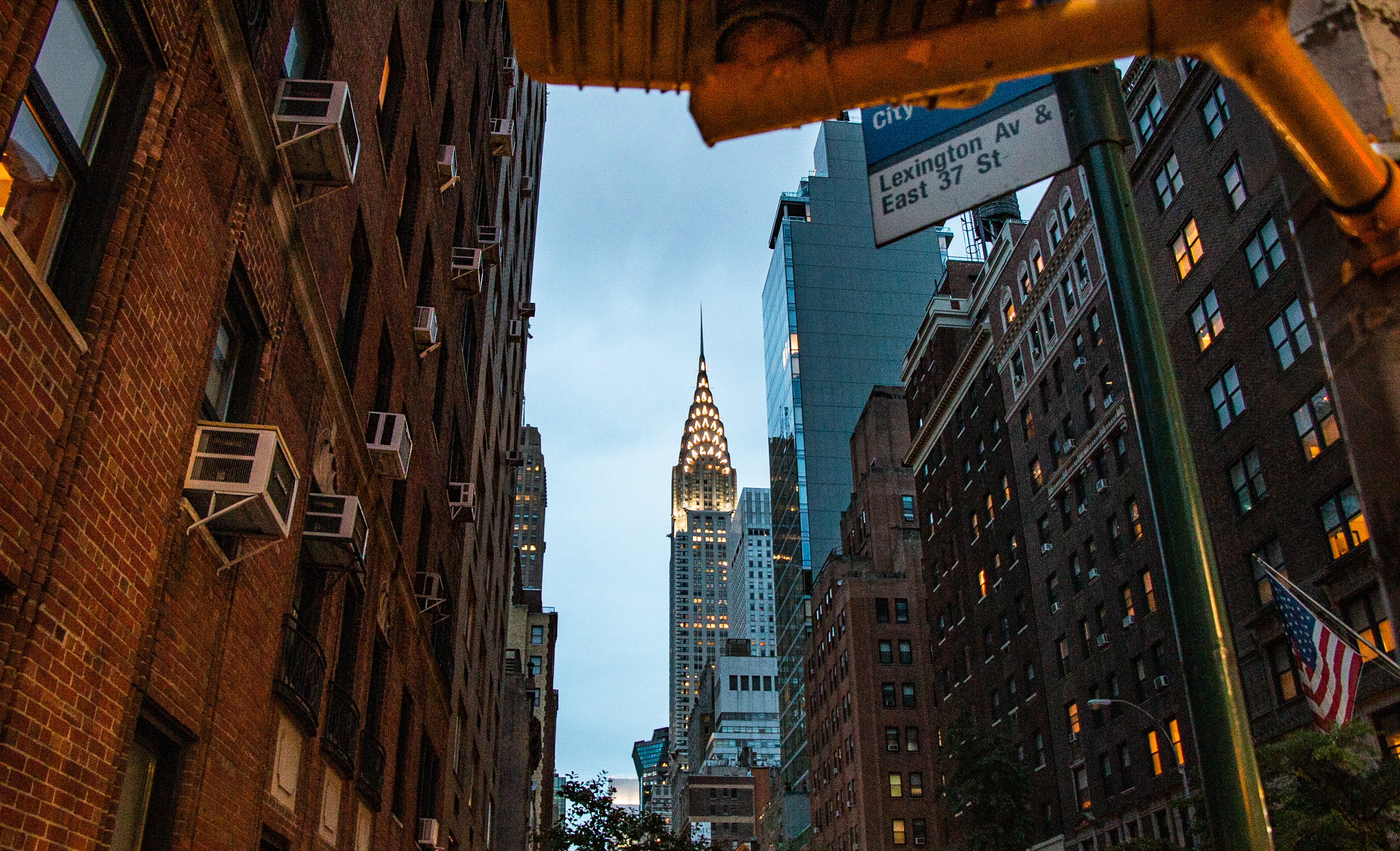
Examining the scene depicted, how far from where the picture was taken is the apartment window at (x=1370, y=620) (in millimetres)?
30438

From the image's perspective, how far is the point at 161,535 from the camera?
945 centimetres

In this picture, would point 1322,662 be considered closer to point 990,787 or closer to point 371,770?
point 371,770

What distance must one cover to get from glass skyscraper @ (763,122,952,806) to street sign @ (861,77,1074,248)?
13929 centimetres

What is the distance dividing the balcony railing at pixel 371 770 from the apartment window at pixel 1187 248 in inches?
1414

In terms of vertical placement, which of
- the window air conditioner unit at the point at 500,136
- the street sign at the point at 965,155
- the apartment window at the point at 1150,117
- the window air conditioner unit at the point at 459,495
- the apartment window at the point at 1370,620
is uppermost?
the apartment window at the point at 1150,117

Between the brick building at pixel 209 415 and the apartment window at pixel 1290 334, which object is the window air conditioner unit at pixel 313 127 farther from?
the apartment window at pixel 1290 334

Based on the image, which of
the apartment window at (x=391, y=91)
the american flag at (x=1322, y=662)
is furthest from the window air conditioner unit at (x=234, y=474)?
the american flag at (x=1322, y=662)

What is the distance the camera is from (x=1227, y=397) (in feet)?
129

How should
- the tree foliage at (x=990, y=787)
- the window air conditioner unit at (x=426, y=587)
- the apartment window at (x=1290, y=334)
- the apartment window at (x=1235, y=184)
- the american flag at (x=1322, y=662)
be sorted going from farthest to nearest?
the tree foliage at (x=990, y=787) → the apartment window at (x=1235, y=184) → the apartment window at (x=1290, y=334) → the window air conditioner unit at (x=426, y=587) → the american flag at (x=1322, y=662)

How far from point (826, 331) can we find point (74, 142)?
529 feet

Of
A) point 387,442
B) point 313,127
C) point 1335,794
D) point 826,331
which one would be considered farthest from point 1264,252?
point 826,331

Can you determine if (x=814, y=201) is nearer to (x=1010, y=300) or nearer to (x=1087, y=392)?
(x=1010, y=300)

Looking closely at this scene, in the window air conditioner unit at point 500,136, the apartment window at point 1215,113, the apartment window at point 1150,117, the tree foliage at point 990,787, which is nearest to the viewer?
the window air conditioner unit at point 500,136

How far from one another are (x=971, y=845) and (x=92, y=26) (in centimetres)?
5360
